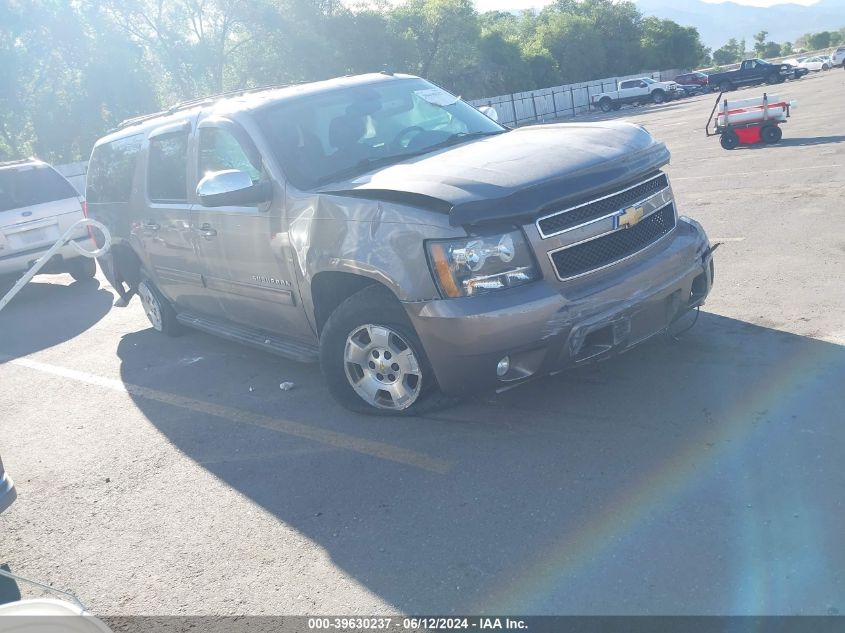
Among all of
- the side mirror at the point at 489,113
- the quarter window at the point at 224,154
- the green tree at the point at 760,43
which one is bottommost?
the green tree at the point at 760,43

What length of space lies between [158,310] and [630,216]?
15.6 ft

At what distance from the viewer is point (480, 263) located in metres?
4.25

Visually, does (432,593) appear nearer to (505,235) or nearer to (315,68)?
(505,235)

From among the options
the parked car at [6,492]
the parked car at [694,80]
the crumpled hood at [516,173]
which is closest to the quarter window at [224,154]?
the crumpled hood at [516,173]

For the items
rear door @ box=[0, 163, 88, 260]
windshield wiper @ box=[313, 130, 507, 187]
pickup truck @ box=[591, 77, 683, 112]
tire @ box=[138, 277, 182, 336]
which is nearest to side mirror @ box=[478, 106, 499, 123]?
windshield wiper @ box=[313, 130, 507, 187]

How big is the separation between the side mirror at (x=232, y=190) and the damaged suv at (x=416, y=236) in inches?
0.5

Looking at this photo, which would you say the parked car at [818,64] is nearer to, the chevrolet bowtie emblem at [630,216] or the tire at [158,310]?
the tire at [158,310]

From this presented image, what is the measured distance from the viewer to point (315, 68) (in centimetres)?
4766

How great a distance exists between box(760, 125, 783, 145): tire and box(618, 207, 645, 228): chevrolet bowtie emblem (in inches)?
489

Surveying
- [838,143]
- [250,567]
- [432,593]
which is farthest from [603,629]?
[838,143]

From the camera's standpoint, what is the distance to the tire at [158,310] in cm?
764

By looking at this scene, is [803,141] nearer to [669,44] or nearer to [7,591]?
[7,591]

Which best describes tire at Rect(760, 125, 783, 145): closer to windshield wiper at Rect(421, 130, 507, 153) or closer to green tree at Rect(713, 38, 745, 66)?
windshield wiper at Rect(421, 130, 507, 153)

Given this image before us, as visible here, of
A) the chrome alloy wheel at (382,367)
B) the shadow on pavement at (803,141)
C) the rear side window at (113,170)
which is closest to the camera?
the chrome alloy wheel at (382,367)
